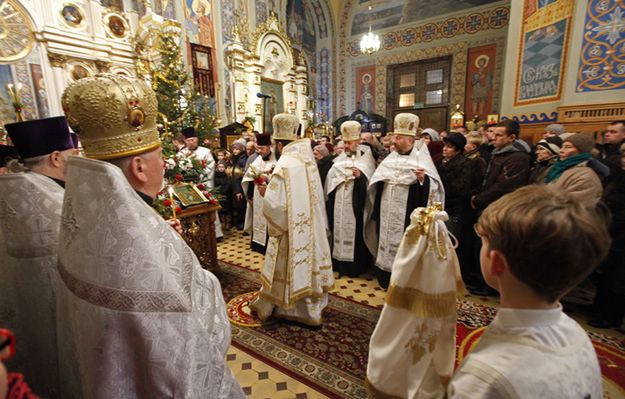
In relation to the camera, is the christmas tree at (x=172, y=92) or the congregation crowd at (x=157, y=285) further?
the christmas tree at (x=172, y=92)

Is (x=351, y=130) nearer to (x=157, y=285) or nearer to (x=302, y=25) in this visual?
(x=157, y=285)

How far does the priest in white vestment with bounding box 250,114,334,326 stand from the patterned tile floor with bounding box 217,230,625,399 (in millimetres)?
552

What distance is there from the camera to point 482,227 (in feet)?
3.09

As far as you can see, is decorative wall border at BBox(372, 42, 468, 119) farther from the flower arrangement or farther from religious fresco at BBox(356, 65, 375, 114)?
the flower arrangement

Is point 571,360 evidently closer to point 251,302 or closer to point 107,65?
point 251,302

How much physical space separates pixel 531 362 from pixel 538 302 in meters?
0.17

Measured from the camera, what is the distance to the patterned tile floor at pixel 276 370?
2.34 meters

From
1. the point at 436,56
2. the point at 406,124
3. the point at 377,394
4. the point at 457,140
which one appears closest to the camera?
the point at 377,394

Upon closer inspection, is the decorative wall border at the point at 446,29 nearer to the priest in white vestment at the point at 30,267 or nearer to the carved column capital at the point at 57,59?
the carved column capital at the point at 57,59

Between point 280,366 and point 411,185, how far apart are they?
262 centimetres

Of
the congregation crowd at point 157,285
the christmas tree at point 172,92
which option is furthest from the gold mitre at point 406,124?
the christmas tree at point 172,92

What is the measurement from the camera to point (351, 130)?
4.35m

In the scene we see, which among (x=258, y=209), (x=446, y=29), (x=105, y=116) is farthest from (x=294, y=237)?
(x=446, y=29)

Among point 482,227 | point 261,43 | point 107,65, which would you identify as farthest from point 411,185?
point 261,43
